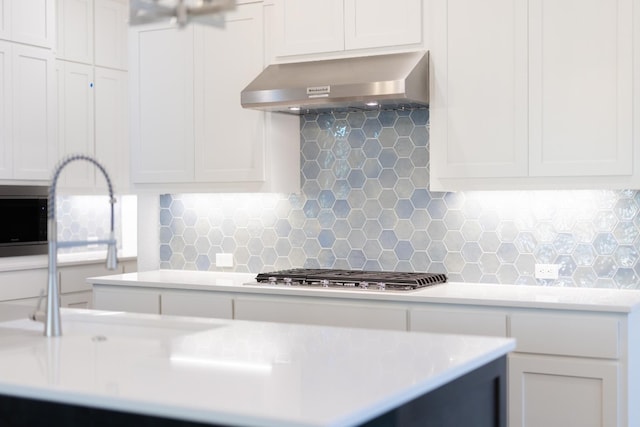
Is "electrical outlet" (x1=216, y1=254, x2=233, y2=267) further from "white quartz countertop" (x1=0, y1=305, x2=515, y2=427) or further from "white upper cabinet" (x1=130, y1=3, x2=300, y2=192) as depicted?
"white quartz countertop" (x1=0, y1=305, x2=515, y2=427)

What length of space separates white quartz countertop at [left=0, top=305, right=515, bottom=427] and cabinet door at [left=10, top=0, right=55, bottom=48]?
3106mm

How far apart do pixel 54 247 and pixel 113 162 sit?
3.96 m

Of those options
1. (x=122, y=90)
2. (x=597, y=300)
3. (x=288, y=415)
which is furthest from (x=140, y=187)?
(x=288, y=415)

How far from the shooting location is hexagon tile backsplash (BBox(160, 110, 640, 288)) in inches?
160

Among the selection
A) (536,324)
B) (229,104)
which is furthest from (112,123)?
(536,324)

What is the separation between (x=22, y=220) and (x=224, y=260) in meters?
1.55

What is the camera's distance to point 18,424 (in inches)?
87.9

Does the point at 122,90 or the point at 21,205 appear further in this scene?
the point at 122,90

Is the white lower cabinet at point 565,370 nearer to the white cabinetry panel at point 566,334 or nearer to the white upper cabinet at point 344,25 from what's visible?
the white cabinetry panel at point 566,334

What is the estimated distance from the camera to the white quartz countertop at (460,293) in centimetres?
356

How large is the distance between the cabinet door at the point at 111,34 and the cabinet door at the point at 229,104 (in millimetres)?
1764

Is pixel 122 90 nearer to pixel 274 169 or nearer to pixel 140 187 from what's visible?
pixel 140 187

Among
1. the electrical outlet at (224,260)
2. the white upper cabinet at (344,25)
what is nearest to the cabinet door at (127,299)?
the electrical outlet at (224,260)

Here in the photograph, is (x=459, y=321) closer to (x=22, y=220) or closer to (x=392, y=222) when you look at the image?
(x=392, y=222)
